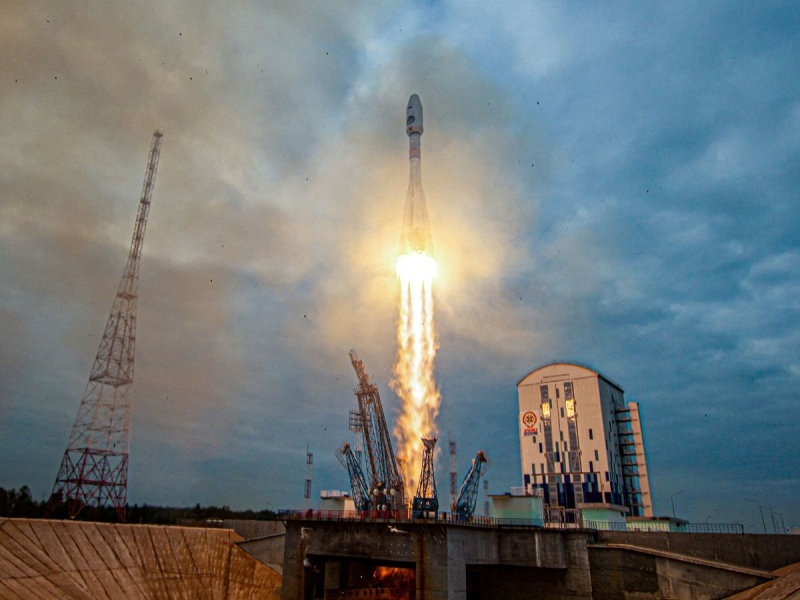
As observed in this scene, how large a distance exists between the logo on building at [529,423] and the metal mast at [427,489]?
123 ft

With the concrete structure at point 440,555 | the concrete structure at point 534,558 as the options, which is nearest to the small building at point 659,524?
the concrete structure at point 534,558

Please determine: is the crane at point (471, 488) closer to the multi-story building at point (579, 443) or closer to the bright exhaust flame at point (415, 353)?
the bright exhaust flame at point (415, 353)

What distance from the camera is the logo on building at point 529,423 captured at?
83.6 m

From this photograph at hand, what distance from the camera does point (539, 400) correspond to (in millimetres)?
85125

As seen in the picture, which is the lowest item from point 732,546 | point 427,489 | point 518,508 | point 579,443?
point 732,546

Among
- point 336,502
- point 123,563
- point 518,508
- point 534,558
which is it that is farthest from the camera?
point 336,502

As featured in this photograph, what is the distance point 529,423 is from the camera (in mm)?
84250

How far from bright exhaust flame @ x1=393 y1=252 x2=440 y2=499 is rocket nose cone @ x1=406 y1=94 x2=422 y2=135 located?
14.0 metres

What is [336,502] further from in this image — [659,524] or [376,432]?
[659,524]

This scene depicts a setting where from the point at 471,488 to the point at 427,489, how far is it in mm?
6106

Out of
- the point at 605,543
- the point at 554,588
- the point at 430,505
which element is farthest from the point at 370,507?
the point at 605,543

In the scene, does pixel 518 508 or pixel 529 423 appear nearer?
pixel 518 508

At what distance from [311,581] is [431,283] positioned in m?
31.5

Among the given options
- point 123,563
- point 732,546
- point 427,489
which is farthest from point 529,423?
point 123,563
